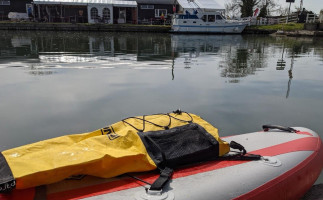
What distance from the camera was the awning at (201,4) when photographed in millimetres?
30000

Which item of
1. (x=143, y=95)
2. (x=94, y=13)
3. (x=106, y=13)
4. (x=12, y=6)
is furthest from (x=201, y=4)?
(x=143, y=95)

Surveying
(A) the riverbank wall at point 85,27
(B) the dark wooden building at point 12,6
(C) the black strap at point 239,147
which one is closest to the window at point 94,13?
(A) the riverbank wall at point 85,27

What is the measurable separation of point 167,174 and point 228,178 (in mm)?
528

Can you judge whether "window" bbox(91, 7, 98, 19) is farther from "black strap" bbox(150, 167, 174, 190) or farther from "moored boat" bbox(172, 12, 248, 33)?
"black strap" bbox(150, 167, 174, 190)

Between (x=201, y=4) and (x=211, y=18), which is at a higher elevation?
(x=201, y=4)

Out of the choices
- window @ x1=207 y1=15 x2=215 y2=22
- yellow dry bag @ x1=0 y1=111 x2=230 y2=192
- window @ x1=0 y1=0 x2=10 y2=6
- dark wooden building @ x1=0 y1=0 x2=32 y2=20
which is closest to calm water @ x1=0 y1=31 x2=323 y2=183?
yellow dry bag @ x1=0 y1=111 x2=230 y2=192

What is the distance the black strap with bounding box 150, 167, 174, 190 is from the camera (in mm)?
2014

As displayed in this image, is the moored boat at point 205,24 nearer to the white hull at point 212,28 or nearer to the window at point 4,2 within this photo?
the white hull at point 212,28

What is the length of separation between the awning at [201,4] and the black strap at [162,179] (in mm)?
29800

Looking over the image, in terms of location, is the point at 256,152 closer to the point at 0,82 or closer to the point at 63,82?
the point at 63,82

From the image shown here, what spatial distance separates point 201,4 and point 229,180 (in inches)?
1216

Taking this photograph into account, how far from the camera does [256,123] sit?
5.09 meters

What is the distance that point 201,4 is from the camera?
30734mm

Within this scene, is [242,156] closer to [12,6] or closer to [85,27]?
[85,27]
